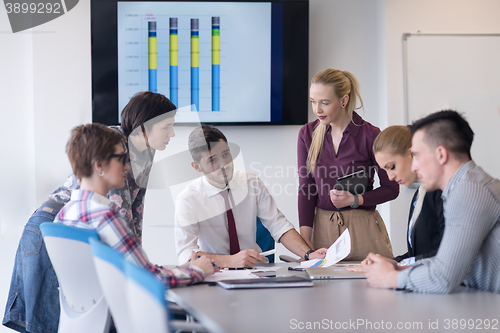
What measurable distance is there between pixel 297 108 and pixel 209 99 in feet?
2.08

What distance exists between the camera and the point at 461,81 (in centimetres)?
305

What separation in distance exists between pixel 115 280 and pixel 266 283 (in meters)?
0.50

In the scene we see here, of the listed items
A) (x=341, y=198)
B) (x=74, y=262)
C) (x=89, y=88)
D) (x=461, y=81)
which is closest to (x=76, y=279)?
(x=74, y=262)

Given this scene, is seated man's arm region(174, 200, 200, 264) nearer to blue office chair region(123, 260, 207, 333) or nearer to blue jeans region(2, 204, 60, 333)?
blue jeans region(2, 204, 60, 333)

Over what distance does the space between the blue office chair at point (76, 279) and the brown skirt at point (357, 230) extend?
117 cm

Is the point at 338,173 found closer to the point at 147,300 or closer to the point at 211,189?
the point at 211,189

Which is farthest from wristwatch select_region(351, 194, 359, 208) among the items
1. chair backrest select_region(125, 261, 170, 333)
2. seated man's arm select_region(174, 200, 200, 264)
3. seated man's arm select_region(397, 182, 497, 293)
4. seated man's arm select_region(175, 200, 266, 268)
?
chair backrest select_region(125, 261, 170, 333)

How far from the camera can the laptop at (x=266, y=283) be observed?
4.16 ft

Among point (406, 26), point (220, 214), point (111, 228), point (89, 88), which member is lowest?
point (220, 214)

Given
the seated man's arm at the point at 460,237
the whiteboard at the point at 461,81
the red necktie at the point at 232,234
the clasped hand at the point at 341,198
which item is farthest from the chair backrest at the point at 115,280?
the whiteboard at the point at 461,81

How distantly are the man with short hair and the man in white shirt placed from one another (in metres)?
0.77

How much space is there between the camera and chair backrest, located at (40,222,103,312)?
1.18 m

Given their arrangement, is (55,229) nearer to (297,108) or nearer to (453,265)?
(453,265)

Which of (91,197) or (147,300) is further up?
(91,197)
